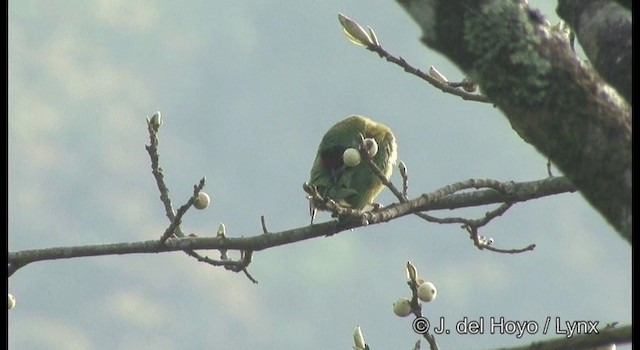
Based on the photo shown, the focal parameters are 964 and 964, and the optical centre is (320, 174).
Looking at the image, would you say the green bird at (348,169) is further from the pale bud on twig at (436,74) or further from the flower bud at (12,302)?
the flower bud at (12,302)

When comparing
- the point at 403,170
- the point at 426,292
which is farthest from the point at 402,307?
the point at 403,170

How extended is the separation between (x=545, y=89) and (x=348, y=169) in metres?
4.15

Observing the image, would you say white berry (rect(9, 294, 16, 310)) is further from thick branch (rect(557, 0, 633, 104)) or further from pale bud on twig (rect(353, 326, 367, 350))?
thick branch (rect(557, 0, 633, 104))

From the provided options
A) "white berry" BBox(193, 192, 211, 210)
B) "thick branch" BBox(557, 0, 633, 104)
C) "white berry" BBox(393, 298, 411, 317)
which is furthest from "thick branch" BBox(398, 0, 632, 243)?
"white berry" BBox(193, 192, 211, 210)

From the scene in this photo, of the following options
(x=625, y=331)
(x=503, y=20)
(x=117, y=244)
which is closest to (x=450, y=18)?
(x=503, y=20)

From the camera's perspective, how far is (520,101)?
199 centimetres

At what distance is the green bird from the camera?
20.0ft

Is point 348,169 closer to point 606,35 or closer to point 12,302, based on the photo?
point 12,302

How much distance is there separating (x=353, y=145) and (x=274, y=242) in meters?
2.85

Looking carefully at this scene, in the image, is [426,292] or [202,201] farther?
[202,201]

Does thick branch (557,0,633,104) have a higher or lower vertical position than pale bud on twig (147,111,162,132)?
lower

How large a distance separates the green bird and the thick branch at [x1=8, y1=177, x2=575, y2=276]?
1642mm

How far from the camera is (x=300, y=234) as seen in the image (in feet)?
12.7
